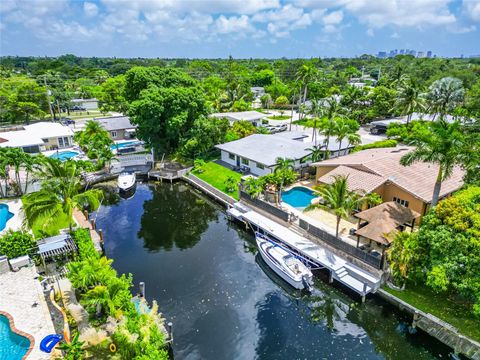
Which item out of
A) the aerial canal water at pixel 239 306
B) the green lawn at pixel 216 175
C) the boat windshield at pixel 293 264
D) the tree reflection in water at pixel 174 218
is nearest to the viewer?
the aerial canal water at pixel 239 306

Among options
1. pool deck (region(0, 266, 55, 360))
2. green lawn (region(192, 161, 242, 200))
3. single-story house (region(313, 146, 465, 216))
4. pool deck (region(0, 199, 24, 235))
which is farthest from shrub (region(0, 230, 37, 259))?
single-story house (region(313, 146, 465, 216))

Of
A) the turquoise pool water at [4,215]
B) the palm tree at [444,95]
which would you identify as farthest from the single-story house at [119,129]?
the palm tree at [444,95]

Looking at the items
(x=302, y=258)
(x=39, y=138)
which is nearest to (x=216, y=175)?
(x=302, y=258)

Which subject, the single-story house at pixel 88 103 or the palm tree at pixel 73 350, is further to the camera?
the single-story house at pixel 88 103

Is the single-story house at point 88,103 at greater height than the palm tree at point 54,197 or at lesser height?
lesser

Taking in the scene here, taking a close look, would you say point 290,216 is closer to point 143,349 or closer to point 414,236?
point 414,236

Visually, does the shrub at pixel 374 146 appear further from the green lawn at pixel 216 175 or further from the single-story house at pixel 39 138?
the single-story house at pixel 39 138

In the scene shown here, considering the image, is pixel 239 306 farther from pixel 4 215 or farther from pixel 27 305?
pixel 4 215
